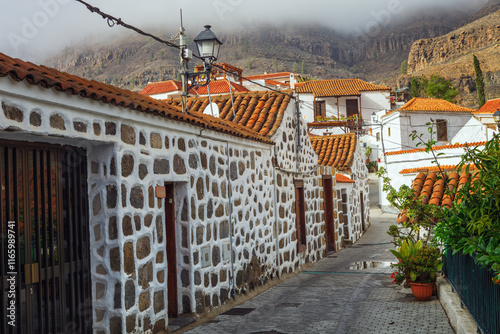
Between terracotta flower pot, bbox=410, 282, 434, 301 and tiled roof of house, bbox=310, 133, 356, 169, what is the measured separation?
1244 cm

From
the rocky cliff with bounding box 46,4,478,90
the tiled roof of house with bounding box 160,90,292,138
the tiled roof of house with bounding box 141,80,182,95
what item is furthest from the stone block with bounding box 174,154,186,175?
the rocky cliff with bounding box 46,4,478,90

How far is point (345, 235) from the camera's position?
18.0 m

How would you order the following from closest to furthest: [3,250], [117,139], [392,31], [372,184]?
[3,250]
[117,139]
[372,184]
[392,31]

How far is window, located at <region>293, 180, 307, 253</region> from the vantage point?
12.2 m

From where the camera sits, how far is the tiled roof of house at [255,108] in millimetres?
11094

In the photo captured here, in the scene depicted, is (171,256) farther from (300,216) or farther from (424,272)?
(300,216)

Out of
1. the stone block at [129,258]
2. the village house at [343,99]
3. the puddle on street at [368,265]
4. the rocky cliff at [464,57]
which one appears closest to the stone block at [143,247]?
the stone block at [129,258]

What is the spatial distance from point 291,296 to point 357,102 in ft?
148

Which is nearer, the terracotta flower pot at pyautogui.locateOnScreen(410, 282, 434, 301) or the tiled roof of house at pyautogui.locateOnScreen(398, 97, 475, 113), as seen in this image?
the terracotta flower pot at pyautogui.locateOnScreen(410, 282, 434, 301)

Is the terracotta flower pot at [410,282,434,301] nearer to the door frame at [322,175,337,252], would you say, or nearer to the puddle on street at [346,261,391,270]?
the puddle on street at [346,261,391,270]

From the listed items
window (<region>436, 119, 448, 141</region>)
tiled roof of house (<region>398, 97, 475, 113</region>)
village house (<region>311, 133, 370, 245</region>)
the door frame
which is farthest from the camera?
window (<region>436, 119, 448, 141</region>)

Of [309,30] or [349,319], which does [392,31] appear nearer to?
[309,30]

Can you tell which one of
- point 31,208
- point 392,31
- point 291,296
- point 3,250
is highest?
point 392,31

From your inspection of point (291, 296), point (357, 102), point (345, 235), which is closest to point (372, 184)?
point (357, 102)
